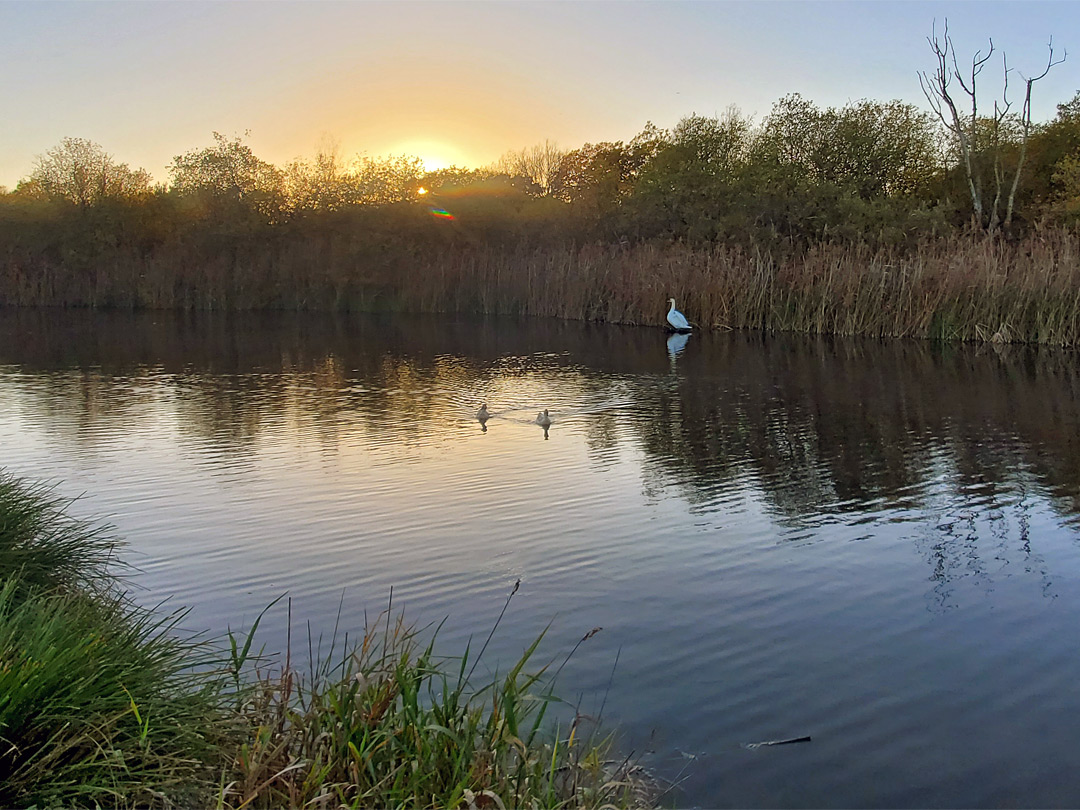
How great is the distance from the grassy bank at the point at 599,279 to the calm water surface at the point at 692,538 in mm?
4203

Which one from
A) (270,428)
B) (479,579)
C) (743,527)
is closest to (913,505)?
(743,527)

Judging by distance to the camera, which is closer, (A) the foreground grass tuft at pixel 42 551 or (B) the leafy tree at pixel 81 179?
(A) the foreground grass tuft at pixel 42 551

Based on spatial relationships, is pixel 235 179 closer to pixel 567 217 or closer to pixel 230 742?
pixel 567 217

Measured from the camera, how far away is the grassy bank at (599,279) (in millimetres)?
18500

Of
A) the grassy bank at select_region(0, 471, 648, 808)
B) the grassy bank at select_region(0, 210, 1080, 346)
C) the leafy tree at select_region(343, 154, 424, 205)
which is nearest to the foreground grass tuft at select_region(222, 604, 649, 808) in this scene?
the grassy bank at select_region(0, 471, 648, 808)

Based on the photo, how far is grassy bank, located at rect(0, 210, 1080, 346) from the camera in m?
18.5

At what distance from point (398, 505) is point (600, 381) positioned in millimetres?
7781

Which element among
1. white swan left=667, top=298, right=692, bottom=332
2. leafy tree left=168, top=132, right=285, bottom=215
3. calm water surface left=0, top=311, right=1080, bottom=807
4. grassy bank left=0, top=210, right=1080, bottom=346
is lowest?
calm water surface left=0, top=311, right=1080, bottom=807

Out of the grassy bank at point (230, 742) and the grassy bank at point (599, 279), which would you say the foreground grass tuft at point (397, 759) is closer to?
the grassy bank at point (230, 742)

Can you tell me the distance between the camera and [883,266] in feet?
66.6

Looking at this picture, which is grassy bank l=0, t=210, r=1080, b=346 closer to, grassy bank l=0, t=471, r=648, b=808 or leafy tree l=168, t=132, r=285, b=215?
leafy tree l=168, t=132, r=285, b=215

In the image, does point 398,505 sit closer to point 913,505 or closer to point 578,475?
point 578,475

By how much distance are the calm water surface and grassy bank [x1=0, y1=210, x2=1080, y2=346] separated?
4203 mm

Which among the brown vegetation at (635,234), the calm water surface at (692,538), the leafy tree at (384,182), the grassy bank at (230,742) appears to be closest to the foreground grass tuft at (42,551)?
the calm water surface at (692,538)
